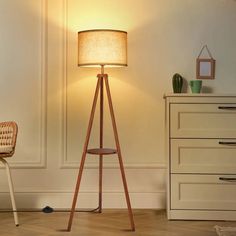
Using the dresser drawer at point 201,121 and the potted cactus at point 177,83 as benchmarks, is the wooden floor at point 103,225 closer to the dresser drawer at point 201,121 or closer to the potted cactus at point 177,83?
the dresser drawer at point 201,121

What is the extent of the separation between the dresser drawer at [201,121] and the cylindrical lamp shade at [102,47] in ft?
1.71

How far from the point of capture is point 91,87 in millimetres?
3480

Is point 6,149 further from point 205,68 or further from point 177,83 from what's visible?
point 205,68

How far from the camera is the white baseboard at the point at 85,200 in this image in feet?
11.3

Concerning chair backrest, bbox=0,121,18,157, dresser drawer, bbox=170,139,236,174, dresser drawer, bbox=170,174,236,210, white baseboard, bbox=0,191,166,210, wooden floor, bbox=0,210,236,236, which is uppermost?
chair backrest, bbox=0,121,18,157

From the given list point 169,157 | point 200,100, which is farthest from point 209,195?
point 200,100

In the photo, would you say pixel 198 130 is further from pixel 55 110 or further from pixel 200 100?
pixel 55 110

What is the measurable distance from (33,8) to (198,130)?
1624mm

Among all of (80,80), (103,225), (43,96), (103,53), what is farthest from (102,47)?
(103,225)

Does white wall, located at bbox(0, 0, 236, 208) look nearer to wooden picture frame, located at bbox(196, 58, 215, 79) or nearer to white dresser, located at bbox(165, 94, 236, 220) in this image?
wooden picture frame, located at bbox(196, 58, 215, 79)

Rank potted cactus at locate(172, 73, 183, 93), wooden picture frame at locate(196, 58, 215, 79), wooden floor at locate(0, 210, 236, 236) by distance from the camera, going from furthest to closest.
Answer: wooden picture frame at locate(196, 58, 215, 79) → potted cactus at locate(172, 73, 183, 93) → wooden floor at locate(0, 210, 236, 236)

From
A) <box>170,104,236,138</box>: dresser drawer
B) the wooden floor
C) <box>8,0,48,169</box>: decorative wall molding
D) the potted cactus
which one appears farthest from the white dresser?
<box>8,0,48,169</box>: decorative wall molding

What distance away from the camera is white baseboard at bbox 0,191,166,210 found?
343 cm

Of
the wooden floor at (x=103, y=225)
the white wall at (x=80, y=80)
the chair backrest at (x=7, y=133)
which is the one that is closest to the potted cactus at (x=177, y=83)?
the white wall at (x=80, y=80)
